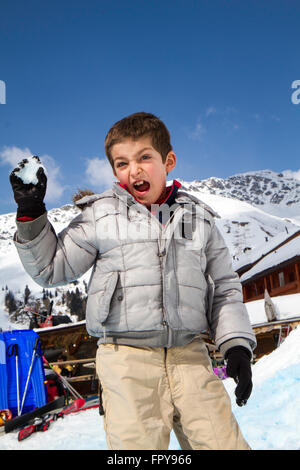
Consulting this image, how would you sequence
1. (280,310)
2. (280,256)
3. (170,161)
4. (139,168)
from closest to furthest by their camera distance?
(139,168) < (170,161) < (280,310) < (280,256)

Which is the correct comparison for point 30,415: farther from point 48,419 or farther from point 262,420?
point 262,420

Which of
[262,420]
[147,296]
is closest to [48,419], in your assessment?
[262,420]

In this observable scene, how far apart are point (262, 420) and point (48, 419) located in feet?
14.8

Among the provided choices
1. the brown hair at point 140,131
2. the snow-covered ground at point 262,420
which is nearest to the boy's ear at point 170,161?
the brown hair at point 140,131

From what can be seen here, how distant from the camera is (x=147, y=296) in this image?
173cm

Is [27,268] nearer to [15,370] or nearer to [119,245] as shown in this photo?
[119,245]

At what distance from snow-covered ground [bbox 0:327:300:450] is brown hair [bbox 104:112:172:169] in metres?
2.77

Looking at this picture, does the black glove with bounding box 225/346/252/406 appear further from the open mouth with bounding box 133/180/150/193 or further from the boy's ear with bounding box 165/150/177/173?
the boy's ear with bounding box 165/150/177/173

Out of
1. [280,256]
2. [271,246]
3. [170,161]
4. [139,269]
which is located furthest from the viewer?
[271,246]

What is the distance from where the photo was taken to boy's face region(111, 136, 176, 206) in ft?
6.64

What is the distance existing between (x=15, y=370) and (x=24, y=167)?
7619 millimetres

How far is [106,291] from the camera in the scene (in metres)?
1.70

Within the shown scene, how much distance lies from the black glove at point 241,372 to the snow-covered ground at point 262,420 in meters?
1.67
